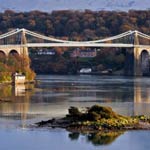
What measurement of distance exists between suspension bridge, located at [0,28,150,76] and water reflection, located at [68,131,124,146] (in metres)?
31.2

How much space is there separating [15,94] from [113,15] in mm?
37928

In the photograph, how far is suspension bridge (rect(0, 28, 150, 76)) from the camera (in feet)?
160

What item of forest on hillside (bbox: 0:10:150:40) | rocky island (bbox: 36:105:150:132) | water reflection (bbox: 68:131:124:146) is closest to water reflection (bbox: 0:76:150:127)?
rocky island (bbox: 36:105:150:132)

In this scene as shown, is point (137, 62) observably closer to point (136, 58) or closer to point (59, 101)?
point (136, 58)

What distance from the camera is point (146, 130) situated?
16203 mm

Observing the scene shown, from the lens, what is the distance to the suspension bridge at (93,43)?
48.8m

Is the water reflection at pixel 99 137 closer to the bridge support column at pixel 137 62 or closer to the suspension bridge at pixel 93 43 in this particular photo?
the suspension bridge at pixel 93 43

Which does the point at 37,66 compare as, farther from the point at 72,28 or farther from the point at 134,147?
the point at 134,147

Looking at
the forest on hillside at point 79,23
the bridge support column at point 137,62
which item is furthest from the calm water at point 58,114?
the forest on hillside at point 79,23

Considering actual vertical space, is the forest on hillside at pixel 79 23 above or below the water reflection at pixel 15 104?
above

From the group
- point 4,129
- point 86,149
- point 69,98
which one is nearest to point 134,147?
point 86,149

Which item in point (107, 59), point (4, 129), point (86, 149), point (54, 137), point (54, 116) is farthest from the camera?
point (107, 59)

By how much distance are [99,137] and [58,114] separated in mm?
3942

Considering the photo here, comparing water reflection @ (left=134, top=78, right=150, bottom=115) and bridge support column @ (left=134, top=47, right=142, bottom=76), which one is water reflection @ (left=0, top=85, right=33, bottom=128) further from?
bridge support column @ (left=134, top=47, right=142, bottom=76)
